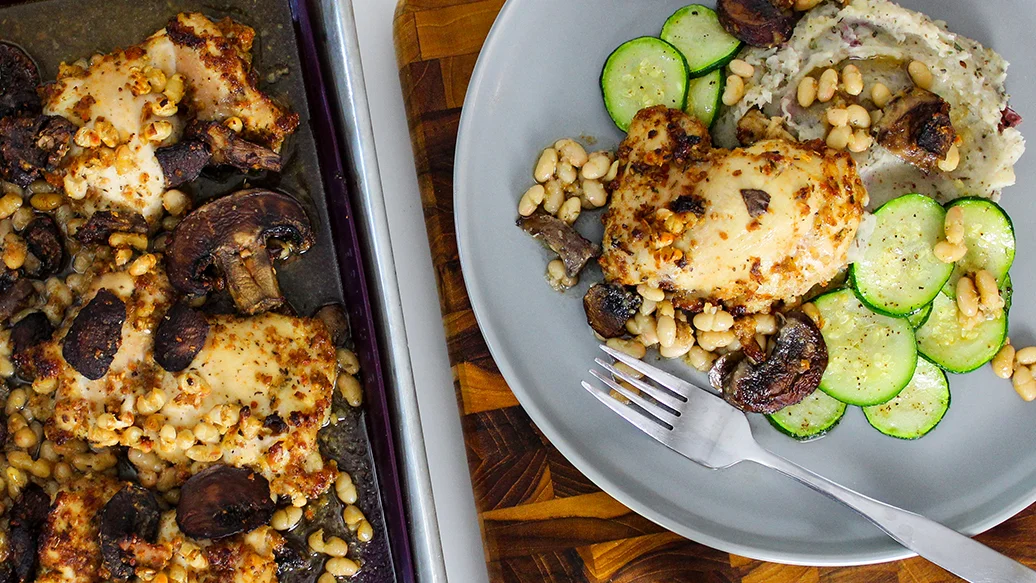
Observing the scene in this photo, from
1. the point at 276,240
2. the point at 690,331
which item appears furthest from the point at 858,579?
the point at 276,240

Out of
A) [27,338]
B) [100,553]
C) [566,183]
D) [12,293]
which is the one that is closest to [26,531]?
[100,553]

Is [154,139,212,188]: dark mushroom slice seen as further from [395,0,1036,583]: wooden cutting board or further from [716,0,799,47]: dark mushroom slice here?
[716,0,799,47]: dark mushroom slice

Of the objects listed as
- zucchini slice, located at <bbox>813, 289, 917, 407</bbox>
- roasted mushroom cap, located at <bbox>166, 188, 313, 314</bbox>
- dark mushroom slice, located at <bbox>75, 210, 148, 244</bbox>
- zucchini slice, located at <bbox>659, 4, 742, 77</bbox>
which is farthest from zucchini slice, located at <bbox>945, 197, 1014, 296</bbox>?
dark mushroom slice, located at <bbox>75, 210, 148, 244</bbox>

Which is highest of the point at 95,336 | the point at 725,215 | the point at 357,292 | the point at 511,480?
the point at 725,215

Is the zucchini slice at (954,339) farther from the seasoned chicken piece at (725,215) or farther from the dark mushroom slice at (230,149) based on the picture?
the dark mushroom slice at (230,149)

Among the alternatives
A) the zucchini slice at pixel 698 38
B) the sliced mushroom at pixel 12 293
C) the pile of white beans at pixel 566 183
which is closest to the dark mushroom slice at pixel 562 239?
the pile of white beans at pixel 566 183

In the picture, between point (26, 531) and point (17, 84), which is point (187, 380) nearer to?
point (26, 531)

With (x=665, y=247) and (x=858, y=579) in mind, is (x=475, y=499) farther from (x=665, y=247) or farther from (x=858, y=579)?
(x=858, y=579)
